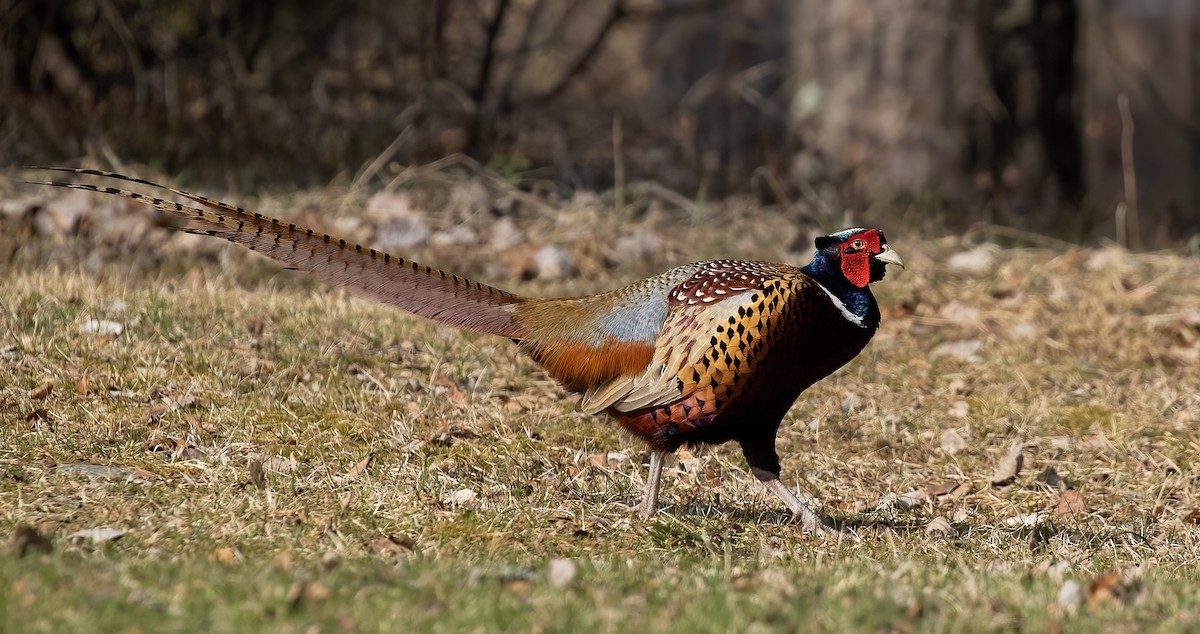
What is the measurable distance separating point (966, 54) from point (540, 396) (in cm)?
488

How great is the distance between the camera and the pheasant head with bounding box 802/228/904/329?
14.0 ft

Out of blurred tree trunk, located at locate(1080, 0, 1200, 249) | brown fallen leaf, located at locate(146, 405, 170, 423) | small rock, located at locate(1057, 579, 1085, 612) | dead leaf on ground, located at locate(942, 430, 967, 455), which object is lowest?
small rock, located at locate(1057, 579, 1085, 612)

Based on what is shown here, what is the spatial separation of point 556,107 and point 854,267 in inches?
271

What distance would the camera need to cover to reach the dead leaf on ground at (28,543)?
326 cm

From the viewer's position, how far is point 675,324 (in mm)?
4234

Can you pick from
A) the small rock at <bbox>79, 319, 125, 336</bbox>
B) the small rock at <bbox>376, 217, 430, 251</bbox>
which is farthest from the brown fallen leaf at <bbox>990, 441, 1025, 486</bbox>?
the small rock at <bbox>376, 217, 430, 251</bbox>

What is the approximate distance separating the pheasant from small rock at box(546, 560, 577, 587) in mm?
891

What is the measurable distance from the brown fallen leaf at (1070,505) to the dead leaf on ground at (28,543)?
3.21 metres

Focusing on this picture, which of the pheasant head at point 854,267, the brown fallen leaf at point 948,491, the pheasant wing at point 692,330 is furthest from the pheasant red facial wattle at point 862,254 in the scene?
the brown fallen leaf at point 948,491

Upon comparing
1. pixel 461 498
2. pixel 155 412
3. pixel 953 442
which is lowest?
pixel 461 498

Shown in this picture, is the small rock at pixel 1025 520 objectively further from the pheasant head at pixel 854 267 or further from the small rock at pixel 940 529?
the pheasant head at pixel 854 267

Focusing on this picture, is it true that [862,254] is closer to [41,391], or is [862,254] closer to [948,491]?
[948,491]

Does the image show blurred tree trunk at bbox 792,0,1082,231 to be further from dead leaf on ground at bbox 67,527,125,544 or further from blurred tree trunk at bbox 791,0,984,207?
dead leaf on ground at bbox 67,527,125,544

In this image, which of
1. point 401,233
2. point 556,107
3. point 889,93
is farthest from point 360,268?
point 556,107
